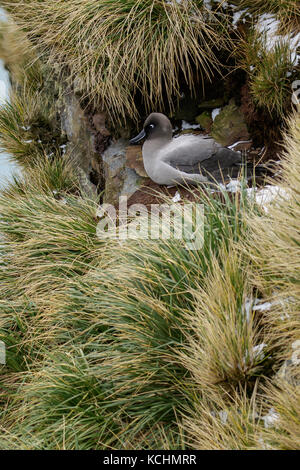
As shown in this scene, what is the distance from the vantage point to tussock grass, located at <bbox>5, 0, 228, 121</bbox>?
4.77 metres

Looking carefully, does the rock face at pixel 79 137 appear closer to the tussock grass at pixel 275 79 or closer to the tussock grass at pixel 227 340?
the tussock grass at pixel 275 79

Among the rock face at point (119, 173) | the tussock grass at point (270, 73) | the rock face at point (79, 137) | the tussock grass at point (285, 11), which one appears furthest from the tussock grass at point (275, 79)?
the rock face at point (79, 137)

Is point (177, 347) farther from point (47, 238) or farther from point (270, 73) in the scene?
point (270, 73)

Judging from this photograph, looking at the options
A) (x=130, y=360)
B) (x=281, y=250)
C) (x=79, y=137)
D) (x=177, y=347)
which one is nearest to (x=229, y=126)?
(x=79, y=137)

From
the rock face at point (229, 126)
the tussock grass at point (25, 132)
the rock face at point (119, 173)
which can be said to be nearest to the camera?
the rock face at point (229, 126)

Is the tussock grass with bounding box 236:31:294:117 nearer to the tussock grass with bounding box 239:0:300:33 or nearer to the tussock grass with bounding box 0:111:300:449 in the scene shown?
the tussock grass with bounding box 239:0:300:33

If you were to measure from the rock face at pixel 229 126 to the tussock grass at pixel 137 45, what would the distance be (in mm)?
455

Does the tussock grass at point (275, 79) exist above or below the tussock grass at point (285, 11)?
below

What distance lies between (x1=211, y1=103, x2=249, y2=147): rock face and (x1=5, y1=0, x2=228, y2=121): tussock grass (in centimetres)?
46

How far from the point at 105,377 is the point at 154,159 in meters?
2.22

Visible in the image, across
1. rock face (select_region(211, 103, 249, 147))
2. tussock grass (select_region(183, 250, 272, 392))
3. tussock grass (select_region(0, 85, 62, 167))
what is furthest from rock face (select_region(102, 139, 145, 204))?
tussock grass (select_region(183, 250, 272, 392))

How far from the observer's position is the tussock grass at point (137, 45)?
4.77 metres

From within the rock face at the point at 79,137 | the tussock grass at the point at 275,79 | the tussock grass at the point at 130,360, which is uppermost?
the tussock grass at the point at 275,79

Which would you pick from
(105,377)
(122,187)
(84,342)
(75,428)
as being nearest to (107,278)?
(84,342)
